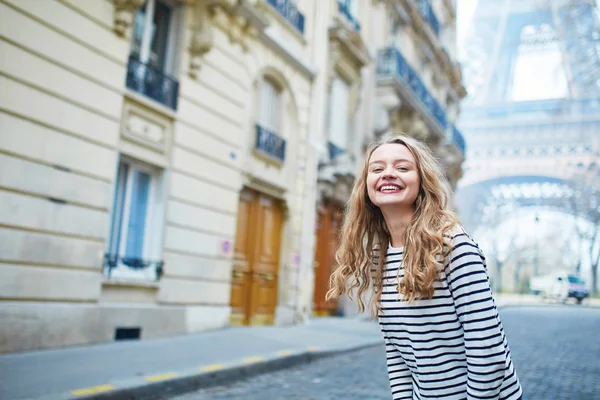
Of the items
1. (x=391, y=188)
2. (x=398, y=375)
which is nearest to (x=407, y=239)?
(x=391, y=188)

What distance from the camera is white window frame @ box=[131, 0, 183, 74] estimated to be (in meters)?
9.16

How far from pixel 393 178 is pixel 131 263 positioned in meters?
7.20

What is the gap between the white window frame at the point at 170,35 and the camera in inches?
360

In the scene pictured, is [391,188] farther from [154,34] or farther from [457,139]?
[457,139]

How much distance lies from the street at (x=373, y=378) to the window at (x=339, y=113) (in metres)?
7.27

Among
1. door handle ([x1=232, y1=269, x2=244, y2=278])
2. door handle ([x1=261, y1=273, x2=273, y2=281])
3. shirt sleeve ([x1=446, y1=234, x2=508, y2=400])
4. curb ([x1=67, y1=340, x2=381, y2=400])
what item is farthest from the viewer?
door handle ([x1=261, y1=273, x2=273, y2=281])

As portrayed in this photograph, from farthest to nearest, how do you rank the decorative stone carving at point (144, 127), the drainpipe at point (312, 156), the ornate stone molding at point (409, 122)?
the ornate stone molding at point (409, 122) < the drainpipe at point (312, 156) < the decorative stone carving at point (144, 127)

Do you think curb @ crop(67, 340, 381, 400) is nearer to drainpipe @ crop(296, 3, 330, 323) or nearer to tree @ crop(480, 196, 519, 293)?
drainpipe @ crop(296, 3, 330, 323)

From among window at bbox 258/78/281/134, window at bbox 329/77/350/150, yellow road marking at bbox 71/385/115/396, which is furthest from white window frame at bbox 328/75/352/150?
yellow road marking at bbox 71/385/115/396

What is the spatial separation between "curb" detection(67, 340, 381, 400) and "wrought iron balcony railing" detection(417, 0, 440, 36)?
654 inches

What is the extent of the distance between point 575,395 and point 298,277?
25.1 feet

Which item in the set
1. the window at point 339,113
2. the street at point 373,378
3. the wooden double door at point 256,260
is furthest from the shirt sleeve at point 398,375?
the window at point 339,113

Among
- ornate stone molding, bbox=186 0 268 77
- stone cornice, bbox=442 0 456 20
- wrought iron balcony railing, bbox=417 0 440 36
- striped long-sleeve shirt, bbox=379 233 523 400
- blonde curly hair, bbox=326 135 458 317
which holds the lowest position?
striped long-sleeve shirt, bbox=379 233 523 400

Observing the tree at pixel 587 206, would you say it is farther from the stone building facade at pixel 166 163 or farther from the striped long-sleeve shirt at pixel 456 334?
the striped long-sleeve shirt at pixel 456 334
